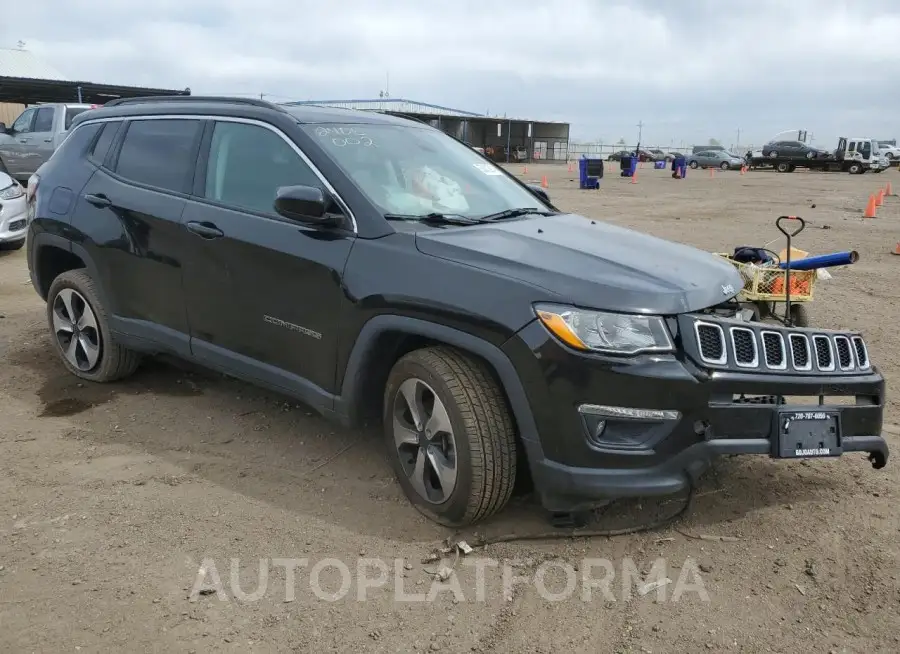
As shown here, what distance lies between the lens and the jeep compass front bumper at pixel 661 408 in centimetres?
276

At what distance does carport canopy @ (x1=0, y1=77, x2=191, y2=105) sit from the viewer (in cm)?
2285

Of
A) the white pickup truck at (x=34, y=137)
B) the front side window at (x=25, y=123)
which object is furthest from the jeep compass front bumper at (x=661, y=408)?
the front side window at (x=25, y=123)

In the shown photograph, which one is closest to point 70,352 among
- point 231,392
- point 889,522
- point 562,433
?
point 231,392

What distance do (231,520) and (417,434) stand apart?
0.89 m

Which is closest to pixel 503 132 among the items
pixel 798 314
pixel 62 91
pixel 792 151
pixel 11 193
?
pixel 792 151

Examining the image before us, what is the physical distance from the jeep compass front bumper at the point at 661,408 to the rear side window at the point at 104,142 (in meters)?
3.19

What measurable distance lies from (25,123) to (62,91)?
1348cm

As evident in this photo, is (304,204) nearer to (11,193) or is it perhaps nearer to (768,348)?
(768,348)

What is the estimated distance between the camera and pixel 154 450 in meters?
4.03

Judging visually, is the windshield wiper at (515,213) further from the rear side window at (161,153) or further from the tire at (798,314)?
the tire at (798,314)

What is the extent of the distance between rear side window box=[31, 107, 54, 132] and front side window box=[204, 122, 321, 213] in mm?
12948

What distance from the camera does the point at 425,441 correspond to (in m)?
3.23

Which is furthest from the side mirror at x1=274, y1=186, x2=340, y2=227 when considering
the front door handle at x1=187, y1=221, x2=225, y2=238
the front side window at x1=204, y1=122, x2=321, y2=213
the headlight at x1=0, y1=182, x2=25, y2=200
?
the headlight at x1=0, y1=182, x2=25, y2=200

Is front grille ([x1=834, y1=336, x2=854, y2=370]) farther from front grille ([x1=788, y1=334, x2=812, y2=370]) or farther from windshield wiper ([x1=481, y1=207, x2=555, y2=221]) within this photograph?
windshield wiper ([x1=481, y1=207, x2=555, y2=221])
